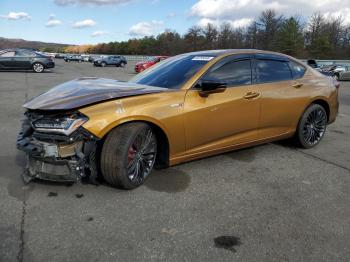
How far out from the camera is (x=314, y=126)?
6.04 meters

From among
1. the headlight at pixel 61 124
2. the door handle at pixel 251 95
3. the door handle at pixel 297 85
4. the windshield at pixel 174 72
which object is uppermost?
the windshield at pixel 174 72

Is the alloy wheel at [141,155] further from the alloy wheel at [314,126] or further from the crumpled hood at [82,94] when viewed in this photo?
the alloy wheel at [314,126]

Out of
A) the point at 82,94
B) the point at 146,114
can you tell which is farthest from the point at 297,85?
the point at 82,94

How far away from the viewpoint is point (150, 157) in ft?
13.9

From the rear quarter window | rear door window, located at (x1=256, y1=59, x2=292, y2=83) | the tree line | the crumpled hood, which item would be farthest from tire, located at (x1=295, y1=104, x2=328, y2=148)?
the tree line

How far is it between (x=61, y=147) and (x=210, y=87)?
1.80 m

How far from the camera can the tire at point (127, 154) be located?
3787mm

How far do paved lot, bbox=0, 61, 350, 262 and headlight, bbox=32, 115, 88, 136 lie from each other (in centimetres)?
70

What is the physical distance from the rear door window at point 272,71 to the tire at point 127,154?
6.38 ft

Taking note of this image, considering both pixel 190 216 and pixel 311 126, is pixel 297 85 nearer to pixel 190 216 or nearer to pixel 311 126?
pixel 311 126

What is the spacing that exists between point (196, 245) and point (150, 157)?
148 cm

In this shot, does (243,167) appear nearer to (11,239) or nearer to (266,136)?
(266,136)

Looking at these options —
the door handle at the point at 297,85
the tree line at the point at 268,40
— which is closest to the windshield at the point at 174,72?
the door handle at the point at 297,85

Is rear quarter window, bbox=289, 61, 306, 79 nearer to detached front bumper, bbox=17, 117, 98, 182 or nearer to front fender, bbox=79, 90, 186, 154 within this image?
front fender, bbox=79, 90, 186, 154
